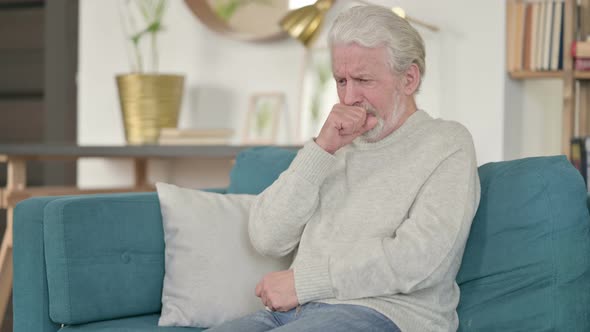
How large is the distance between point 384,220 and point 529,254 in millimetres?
318

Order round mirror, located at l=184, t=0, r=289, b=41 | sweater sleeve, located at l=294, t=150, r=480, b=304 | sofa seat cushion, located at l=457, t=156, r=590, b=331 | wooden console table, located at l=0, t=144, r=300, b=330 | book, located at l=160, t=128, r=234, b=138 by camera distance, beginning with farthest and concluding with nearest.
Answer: round mirror, located at l=184, t=0, r=289, b=41 → book, located at l=160, t=128, r=234, b=138 → wooden console table, located at l=0, t=144, r=300, b=330 → sofa seat cushion, located at l=457, t=156, r=590, b=331 → sweater sleeve, located at l=294, t=150, r=480, b=304

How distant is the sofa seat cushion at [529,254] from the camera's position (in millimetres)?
1905

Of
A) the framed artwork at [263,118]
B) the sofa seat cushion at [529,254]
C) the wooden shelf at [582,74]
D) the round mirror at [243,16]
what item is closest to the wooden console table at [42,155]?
the framed artwork at [263,118]

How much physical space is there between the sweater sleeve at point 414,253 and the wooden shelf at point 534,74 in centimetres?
151

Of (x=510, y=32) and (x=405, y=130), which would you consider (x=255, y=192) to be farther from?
(x=510, y=32)

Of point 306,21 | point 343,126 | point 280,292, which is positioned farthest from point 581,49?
point 280,292

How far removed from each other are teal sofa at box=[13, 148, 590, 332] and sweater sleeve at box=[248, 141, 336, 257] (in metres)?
0.33

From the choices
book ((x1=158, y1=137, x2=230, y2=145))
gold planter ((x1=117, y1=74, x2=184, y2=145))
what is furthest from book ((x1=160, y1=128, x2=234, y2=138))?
gold planter ((x1=117, y1=74, x2=184, y2=145))

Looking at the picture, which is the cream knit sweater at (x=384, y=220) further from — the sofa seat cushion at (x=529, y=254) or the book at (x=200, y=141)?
the book at (x=200, y=141)

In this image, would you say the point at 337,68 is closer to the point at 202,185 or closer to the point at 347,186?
the point at 347,186

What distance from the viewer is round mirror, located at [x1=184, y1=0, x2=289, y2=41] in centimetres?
376

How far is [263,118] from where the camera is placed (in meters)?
3.82

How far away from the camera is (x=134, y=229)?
228cm

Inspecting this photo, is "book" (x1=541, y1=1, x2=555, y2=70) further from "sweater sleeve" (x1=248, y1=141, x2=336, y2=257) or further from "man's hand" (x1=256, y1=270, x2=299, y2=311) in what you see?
"man's hand" (x1=256, y1=270, x2=299, y2=311)
